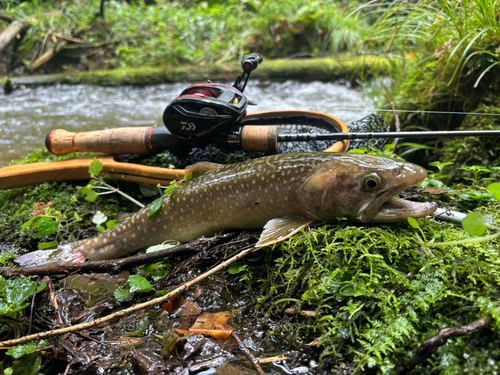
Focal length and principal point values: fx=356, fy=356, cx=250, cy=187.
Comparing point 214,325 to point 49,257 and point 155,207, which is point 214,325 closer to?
point 155,207

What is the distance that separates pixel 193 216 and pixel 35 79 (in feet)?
29.8

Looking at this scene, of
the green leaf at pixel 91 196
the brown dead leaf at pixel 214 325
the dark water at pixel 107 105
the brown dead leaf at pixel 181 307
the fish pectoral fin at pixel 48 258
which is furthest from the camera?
the dark water at pixel 107 105

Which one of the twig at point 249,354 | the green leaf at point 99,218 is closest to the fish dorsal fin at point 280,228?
the twig at point 249,354

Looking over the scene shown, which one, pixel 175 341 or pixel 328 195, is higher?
pixel 328 195

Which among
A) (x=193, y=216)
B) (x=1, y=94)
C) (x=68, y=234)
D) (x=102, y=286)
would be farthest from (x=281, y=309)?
(x=1, y=94)

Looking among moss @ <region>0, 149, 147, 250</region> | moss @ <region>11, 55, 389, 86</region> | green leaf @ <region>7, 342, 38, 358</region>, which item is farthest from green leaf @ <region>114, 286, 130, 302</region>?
moss @ <region>11, 55, 389, 86</region>

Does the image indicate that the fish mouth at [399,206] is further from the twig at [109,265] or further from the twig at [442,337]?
the twig at [109,265]

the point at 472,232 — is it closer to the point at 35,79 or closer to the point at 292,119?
the point at 292,119

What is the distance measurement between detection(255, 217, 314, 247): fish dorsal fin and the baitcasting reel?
1272mm

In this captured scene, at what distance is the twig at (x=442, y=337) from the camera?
1516mm

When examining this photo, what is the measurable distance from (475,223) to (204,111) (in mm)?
2313

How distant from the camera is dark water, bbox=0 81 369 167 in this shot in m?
6.39

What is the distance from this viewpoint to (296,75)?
9.39 m

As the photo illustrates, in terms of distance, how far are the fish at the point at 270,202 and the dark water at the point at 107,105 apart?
3.24 meters
